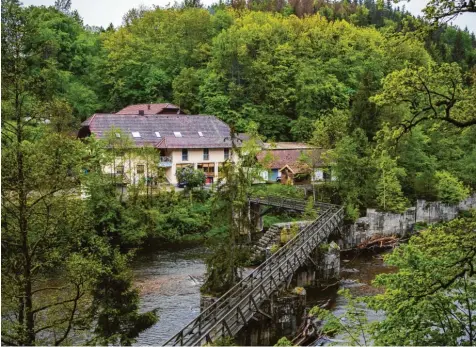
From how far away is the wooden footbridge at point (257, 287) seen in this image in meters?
17.2

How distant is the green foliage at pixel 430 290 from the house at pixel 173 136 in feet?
108

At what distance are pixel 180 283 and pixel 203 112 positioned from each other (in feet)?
99.0

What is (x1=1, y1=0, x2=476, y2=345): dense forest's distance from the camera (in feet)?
34.9

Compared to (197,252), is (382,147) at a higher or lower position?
higher

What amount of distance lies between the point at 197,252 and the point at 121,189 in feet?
23.3

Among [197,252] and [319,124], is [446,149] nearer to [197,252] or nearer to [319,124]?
[319,124]

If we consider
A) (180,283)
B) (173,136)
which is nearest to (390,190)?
(180,283)

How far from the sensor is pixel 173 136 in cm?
4569

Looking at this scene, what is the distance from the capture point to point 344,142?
36.5 metres

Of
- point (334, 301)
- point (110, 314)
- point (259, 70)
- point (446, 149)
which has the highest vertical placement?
point (259, 70)

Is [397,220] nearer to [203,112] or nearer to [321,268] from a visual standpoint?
[321,268]

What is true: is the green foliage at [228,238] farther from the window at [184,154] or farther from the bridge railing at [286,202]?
the window at [184,154]

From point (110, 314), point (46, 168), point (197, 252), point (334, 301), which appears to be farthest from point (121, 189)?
point (46, 168)

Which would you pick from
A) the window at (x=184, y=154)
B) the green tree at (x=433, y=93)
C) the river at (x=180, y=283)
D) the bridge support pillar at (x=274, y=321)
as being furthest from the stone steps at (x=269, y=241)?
the green tree at (x=433, y=93)
